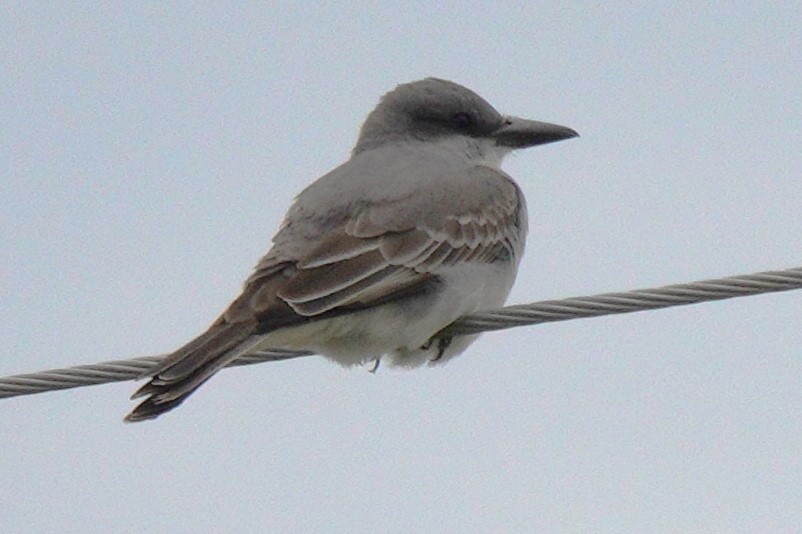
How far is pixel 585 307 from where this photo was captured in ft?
20.7

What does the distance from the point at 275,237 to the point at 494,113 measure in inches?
79.7

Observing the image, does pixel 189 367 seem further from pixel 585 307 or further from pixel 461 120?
pixel 461 120

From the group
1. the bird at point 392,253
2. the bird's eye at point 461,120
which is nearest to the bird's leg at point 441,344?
the bird at point 392,253

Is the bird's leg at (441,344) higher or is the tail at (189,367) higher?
the bird's leg at (441,344)

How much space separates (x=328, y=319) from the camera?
705 cm

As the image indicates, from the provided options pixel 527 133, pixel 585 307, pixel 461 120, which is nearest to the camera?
pixel 585 307

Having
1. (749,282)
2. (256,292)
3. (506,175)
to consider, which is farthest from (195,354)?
(506,175)

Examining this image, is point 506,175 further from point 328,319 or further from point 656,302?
point 656,302

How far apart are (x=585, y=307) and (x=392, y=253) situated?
1468 millimetres

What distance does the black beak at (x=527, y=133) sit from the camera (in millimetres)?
9352

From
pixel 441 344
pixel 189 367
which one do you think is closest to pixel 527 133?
pixel 441 344

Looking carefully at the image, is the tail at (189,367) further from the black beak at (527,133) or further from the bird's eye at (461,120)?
the black beak at (527,133)

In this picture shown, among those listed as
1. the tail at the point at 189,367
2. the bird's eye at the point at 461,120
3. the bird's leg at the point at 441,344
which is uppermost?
the bird's eye at the point at 461,120

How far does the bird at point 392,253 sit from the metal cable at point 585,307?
17 centimetres
